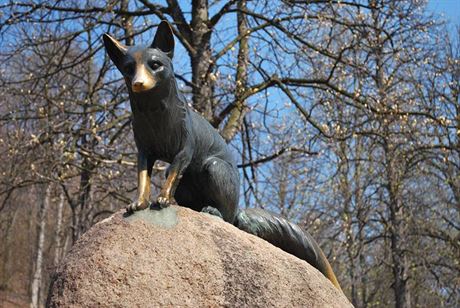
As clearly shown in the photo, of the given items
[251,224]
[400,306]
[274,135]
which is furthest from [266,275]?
[400,306]

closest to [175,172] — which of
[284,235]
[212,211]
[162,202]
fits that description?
[162,202]

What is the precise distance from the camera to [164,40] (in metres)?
3.71

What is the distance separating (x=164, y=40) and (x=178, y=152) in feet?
2.24

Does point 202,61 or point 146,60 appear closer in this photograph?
point 146,60

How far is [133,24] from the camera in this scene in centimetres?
1188

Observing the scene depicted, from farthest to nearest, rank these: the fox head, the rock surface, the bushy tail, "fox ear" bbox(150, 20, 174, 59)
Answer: the bushy tail → "fox ear" bbox(150, 20, 174, 59) → the fox head → the rock surface

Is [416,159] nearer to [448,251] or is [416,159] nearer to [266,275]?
[448,251]

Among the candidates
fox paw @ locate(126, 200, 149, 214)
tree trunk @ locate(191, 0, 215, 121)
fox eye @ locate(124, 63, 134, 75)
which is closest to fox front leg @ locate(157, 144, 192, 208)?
fox paw @ locate(126, 200, 149, 214)

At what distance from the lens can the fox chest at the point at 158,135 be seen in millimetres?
3646

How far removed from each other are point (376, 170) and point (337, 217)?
151 cm

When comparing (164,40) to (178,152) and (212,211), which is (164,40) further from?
(212,211)

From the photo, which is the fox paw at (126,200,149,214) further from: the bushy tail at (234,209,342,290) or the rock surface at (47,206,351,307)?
the bushy tail at (234,209,342,290)

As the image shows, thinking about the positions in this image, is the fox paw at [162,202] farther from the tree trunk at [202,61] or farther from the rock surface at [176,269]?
the tree trunk at [202,61]

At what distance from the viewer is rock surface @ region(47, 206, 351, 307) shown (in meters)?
3.22
